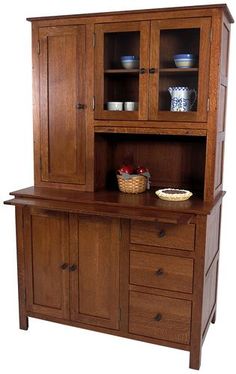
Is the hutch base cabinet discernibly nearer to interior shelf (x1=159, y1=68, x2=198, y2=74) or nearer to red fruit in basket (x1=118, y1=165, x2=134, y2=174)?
interior shelf (x1=159, y1=68, x2=198, y2=74)

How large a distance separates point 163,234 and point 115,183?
0.79 meters

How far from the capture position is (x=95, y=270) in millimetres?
2965

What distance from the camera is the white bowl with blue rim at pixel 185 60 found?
2.79 meters

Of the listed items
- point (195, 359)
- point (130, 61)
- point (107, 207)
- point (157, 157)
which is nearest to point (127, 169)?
point (157, 157)

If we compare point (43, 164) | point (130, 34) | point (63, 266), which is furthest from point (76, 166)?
point (130, 34)

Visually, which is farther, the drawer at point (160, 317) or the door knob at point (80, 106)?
the door knob at point (80, 106)

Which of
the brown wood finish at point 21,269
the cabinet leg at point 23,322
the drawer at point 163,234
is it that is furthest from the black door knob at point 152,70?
the cabinet leg at point 23,322

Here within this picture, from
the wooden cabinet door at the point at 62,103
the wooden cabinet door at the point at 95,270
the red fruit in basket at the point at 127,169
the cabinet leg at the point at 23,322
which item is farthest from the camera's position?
the cabinet leg at the point at 23,322

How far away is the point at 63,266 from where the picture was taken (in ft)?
9.96

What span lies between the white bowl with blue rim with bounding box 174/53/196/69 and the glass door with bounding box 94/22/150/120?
192 millimetres

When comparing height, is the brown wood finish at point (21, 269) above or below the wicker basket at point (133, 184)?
below

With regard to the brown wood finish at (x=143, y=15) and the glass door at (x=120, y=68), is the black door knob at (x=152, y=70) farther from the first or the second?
the brown wood finish at (x=143, y=15)

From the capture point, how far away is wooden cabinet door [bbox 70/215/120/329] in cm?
289

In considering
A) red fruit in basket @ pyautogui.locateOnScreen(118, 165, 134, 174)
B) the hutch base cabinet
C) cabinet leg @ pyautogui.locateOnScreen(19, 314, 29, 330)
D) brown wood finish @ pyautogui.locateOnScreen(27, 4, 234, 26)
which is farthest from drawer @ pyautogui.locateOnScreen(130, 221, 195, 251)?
brown wood finish @ pyautogui.locateOnScreen(27, 4, 234, 26)
